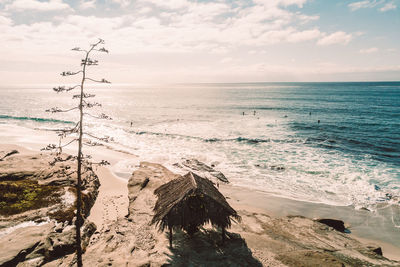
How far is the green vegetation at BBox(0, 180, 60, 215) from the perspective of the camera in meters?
12.3

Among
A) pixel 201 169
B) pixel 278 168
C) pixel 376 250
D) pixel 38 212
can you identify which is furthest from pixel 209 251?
pixel 278 168

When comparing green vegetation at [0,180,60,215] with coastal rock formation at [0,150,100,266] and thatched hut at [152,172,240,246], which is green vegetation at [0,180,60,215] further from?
thatched hut at [152,172,240,246]

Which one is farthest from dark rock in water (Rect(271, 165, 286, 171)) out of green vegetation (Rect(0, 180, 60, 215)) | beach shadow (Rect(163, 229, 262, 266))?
green vegetation (Rect(0, 180, 60, 215))

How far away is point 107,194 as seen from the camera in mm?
17047

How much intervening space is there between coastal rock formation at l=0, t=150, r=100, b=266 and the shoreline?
103 cm

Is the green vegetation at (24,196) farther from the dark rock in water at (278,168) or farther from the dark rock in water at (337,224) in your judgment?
the dark rock in water at (278,168)

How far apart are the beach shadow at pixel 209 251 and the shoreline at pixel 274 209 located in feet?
16.8

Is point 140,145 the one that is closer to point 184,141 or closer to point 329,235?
point 184,141

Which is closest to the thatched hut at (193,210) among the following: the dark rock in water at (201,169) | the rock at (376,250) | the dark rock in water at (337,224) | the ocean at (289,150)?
the rock at (376,250)

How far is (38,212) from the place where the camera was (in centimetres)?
1205

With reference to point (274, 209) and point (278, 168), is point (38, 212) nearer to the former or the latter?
point (274, 209)

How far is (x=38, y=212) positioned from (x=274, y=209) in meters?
14.8

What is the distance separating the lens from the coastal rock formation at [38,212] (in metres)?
9.34

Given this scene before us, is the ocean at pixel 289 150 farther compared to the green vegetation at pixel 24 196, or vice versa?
the ocean at pixel 289 150
